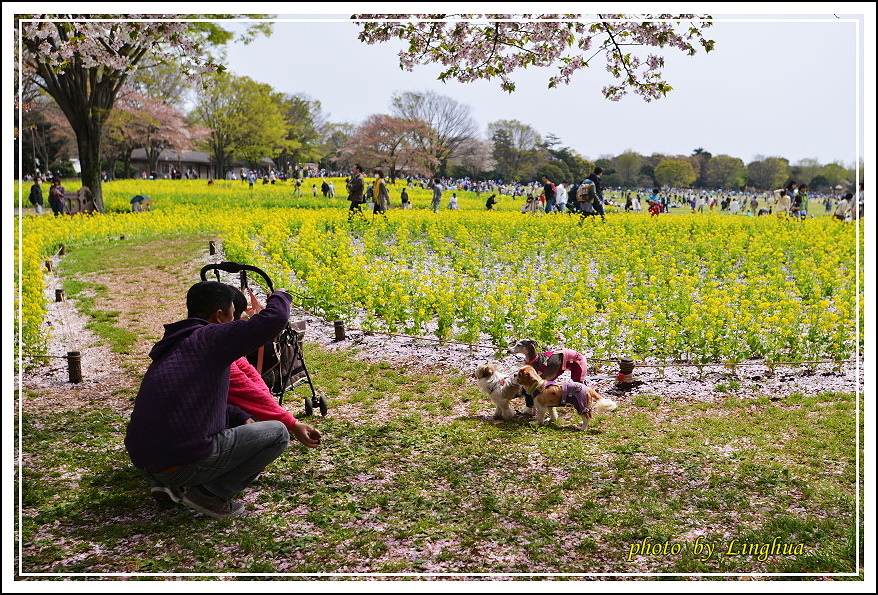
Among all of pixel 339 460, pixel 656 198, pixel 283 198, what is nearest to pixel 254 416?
pixel 339 460

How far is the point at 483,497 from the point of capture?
3908 mm

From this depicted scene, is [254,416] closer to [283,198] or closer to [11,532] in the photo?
[11,532]

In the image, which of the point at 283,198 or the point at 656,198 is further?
the point at 656,198

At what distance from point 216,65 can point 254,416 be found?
3571 mm

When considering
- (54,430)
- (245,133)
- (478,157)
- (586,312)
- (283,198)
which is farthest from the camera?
(283,198)

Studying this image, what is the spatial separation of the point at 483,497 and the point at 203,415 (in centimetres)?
162

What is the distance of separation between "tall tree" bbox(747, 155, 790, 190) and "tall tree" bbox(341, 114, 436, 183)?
371 centimetres

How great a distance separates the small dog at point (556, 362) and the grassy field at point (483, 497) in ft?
1.38

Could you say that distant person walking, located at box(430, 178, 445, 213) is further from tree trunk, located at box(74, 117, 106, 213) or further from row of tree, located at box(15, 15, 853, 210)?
tree trunk, located at box(74, 117, 106, 213)

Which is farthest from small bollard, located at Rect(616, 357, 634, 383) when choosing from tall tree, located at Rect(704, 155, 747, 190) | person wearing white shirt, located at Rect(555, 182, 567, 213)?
person wearing white shirt, located at Rect(555, 182, 567, 213)

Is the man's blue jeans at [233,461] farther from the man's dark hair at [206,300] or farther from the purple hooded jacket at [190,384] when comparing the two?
the man's dark hair at [206,300]

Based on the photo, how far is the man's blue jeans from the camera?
3.42 meters

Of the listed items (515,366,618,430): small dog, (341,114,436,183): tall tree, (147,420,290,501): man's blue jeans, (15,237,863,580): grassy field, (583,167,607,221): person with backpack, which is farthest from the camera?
(583,167,607,221): person with backpack

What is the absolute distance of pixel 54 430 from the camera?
16.2 ft
